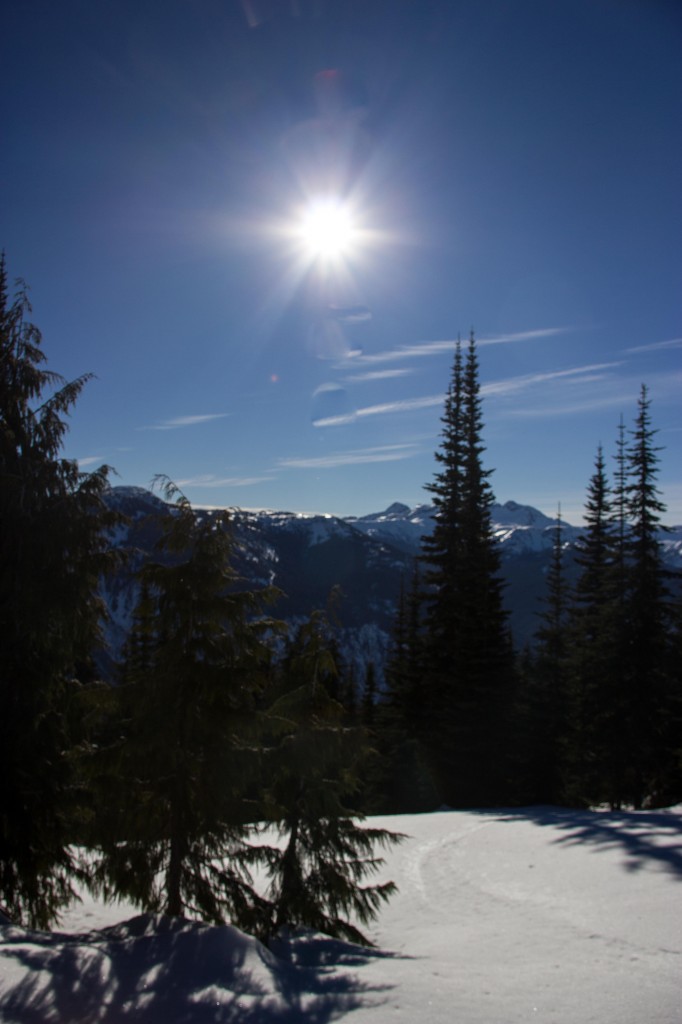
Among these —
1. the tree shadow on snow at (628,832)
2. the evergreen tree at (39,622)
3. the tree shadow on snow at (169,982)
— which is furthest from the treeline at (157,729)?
the tree shadow on snow at (628,832)

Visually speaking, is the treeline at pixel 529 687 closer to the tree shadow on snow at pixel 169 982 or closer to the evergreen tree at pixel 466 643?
the evergreen tree at pixel 466 643

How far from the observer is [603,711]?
23188mm

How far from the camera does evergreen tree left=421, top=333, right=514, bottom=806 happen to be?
26000 mm

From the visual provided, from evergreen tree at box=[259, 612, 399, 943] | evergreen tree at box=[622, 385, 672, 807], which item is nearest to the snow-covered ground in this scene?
evergreen tree at box=[259, 612, 399, 943]

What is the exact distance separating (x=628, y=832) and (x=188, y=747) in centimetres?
1069

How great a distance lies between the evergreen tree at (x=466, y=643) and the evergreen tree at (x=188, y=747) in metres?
18.3

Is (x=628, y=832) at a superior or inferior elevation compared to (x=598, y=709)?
inferior

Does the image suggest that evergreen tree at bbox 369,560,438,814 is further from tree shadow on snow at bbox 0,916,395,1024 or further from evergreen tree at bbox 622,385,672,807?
tree shadow on snow at bbox 0,916,395,1024

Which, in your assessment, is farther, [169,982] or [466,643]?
[466,643]

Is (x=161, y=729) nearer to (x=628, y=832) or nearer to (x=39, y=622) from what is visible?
(x=39, y=622)

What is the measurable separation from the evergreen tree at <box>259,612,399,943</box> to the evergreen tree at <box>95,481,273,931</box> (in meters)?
0.71

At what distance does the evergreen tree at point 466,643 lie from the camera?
26000 millimetres

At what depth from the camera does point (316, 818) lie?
393 inches

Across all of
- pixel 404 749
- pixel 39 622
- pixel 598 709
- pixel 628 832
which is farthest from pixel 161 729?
pixel 404 749
